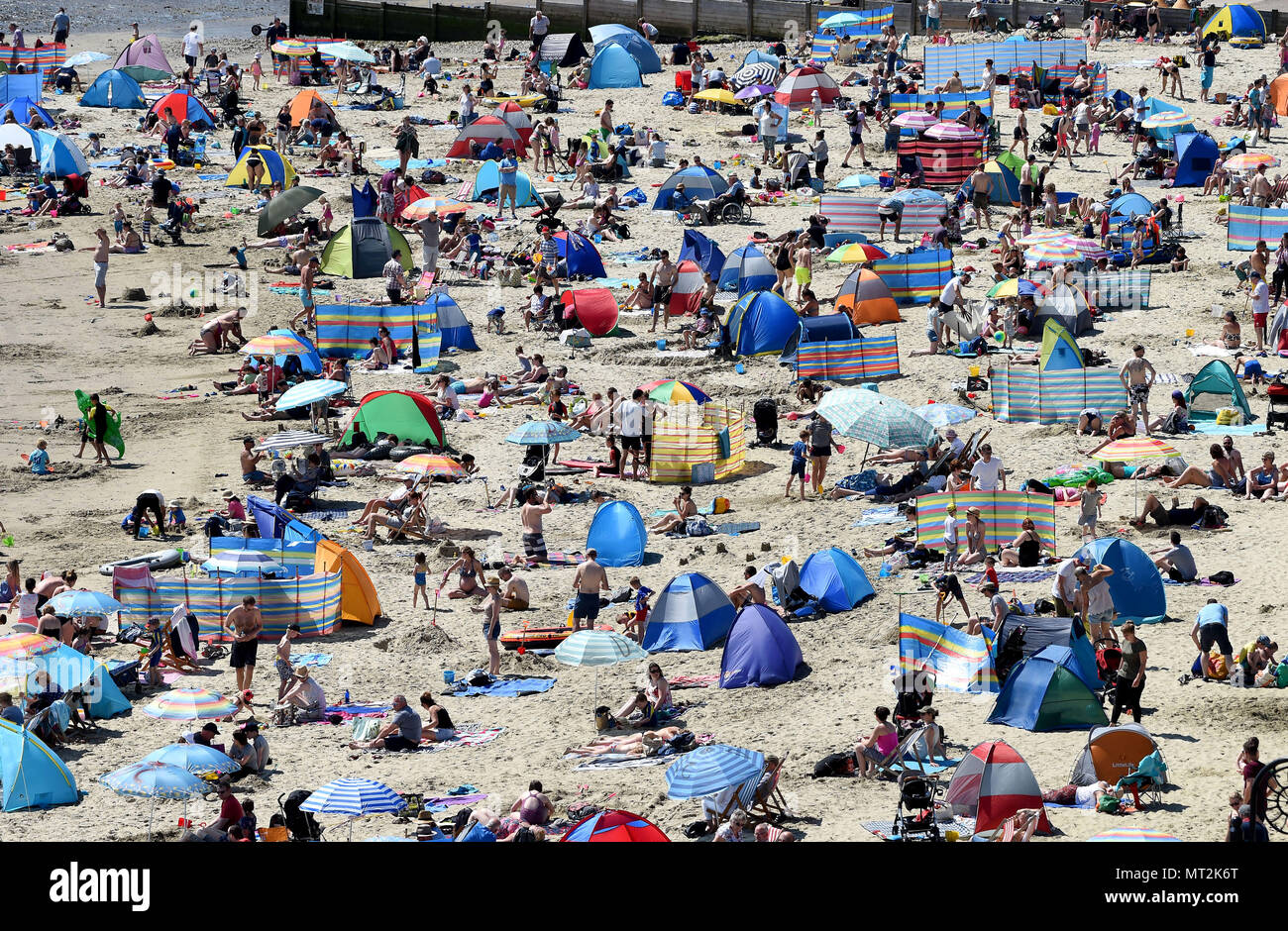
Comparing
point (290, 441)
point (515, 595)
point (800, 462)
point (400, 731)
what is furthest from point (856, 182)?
point (400, 731)

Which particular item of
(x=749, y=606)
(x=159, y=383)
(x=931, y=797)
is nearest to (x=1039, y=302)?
(x=749, y=606)

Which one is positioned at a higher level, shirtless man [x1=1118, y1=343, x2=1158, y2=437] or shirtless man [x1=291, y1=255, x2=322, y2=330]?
shirtless man [x1=291, y1=255, x2=322, y2=330]

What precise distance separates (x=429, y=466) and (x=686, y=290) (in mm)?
8501

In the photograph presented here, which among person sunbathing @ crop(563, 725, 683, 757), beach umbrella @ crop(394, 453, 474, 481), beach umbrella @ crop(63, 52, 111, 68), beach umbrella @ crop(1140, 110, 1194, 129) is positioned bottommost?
person sunbathing @ crop(563, 725, 683, 757)

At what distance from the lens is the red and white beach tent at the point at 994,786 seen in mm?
13008

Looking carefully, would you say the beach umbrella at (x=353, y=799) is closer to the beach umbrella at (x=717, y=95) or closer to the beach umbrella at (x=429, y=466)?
the beach umbrella at (x=429, y=466)

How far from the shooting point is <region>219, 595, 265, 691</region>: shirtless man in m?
17.8

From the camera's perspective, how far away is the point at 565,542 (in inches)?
867

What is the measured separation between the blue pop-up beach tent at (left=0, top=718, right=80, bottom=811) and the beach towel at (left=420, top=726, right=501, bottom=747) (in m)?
3.12

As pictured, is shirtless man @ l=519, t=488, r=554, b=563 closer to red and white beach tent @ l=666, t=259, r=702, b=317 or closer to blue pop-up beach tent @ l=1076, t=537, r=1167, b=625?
blue pop-up beach tent @ l=1076, t=537, r=1167, b=625

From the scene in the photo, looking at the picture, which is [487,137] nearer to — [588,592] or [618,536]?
[618,536]

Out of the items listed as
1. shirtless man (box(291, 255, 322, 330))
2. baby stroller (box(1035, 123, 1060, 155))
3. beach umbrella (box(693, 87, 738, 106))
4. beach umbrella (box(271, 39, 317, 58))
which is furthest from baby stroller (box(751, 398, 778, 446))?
beach umbrella (box(271, 39, 317, 58))
